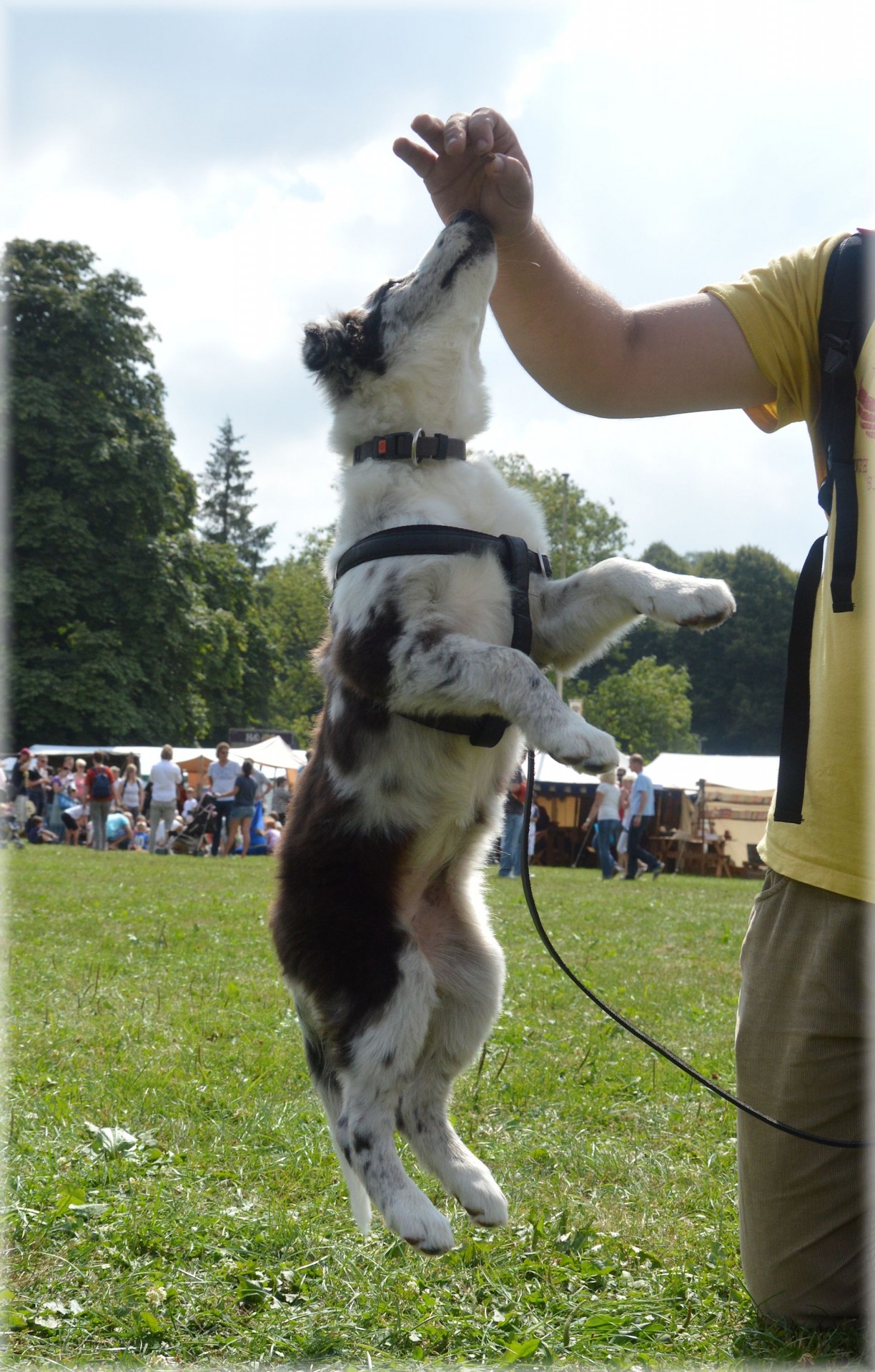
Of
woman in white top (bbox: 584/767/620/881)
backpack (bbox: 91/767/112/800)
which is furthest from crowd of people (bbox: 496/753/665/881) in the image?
backpack (bbox: 91/767/112/800)

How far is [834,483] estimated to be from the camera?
272 cm

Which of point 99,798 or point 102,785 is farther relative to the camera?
point 99,798

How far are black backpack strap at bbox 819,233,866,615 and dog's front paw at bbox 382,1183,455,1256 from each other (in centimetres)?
170

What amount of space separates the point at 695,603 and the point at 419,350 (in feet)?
3.66

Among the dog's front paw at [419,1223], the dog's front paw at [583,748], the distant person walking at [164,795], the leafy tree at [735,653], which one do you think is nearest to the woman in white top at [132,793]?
the distant person walking at [164,795]

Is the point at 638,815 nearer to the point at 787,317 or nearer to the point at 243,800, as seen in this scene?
the point at 243,800

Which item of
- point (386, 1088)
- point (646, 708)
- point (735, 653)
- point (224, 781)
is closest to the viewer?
point (386, 1088)

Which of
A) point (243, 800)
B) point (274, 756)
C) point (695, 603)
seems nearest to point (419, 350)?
point (695, 603)

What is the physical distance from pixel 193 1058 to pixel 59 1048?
72 cm

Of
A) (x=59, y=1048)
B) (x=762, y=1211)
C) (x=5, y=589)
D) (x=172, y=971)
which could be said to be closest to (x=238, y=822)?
(x=5, y=589)

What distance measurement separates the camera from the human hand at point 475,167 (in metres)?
2.46

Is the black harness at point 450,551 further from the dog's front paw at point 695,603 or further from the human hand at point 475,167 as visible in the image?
the human hand at point 475,167

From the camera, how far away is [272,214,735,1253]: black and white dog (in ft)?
7.99

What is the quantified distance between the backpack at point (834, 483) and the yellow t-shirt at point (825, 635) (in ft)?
0.10
